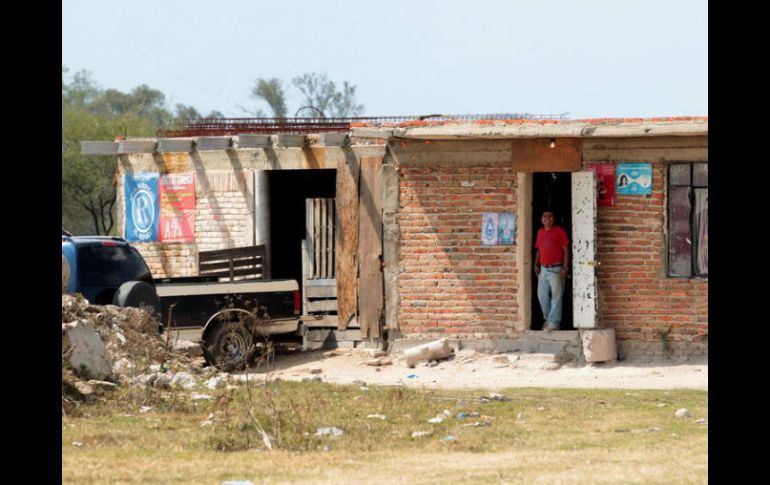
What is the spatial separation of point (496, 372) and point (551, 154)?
3260mm

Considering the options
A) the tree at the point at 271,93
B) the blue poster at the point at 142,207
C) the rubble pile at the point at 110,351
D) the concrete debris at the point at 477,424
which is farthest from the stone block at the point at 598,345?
the tree at the point at 271,93

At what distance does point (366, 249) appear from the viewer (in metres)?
20.8

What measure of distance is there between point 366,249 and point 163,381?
6600 millimetres

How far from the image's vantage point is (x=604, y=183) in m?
19.4

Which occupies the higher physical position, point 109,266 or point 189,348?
point 109,266

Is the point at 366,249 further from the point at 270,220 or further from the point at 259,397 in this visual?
the point at 259,397

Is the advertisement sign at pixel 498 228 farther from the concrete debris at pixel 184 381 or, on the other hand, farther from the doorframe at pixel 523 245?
the concrete debris at pixel 184 381

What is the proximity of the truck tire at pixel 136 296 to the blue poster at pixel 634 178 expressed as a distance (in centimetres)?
686

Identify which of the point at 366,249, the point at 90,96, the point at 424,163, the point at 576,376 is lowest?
the point at 576,376

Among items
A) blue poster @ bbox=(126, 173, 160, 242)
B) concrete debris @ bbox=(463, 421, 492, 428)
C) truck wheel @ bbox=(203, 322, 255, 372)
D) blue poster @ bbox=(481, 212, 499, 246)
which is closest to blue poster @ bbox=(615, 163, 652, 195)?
blue poster @ bbox=(481, 212, 499, 246)

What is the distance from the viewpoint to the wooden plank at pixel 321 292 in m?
21.5

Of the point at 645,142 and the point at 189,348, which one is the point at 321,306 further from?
the point at 645,142

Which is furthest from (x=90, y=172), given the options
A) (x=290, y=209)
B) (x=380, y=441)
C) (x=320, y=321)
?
(x=380, y=441)
